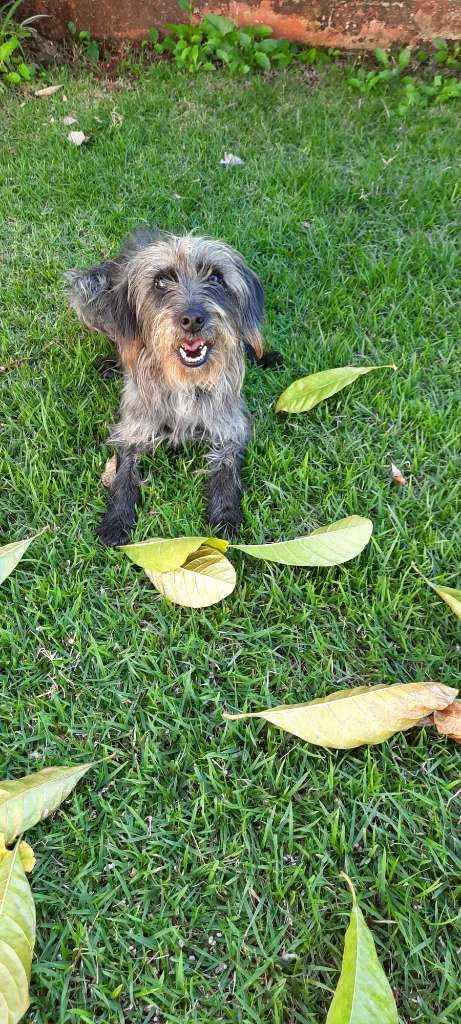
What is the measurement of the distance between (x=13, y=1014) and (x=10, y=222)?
397 cm

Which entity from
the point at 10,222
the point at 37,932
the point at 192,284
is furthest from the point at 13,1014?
the point at 10,222

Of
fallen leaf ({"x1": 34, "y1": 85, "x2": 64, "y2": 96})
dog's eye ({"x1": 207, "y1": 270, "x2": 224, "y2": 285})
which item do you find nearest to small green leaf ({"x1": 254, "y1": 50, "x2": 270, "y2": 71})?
fallen leaf ({"x1": 34, "y1": 85, "x2": 64, "y2": 96})

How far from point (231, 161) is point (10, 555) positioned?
336cm

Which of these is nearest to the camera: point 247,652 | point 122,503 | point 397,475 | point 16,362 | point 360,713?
point 360,713

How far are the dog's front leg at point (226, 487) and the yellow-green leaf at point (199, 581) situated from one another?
0.27 m

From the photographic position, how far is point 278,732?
2.02m

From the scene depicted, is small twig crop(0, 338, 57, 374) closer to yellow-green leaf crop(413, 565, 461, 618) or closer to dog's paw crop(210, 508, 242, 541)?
dog's paw crop(210, 508, 242, 541)

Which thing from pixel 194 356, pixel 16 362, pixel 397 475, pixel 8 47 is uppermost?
pixel 8 47

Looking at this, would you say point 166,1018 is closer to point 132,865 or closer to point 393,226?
point 132,865

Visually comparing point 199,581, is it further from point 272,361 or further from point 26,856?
point 272,361

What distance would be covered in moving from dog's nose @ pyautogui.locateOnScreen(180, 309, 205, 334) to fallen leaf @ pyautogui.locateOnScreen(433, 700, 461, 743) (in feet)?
5.08

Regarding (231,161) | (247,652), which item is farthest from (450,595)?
(231,161)

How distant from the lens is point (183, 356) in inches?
99.8

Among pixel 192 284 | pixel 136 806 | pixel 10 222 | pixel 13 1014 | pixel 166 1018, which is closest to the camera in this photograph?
pixel 13 1014
